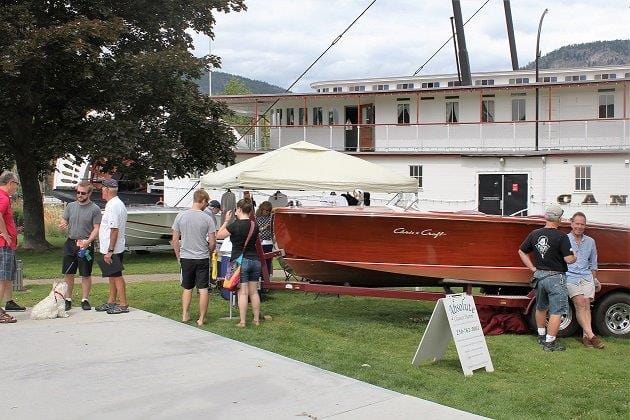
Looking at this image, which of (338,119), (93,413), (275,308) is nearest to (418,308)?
(275,308)

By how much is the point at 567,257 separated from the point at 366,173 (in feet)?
15.1

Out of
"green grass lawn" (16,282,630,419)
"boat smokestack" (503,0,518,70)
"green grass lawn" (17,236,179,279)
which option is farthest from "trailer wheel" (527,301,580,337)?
"boat smokestack" (503,0,518,70)

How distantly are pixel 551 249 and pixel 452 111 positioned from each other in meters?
22.5

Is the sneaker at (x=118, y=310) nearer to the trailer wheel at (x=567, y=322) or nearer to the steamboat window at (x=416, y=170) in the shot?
the trailer wheel at (x=567, y=322)

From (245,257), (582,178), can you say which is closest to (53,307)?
(245,257)

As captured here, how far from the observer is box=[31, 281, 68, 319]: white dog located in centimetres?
929

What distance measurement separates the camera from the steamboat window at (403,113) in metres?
31.1

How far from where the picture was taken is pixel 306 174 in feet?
39.1

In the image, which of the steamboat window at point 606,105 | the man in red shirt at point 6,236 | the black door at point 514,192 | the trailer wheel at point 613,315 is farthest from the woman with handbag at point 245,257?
Answer: the steamboat window at point 606,105

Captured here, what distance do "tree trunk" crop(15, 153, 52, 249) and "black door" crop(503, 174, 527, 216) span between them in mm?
16434

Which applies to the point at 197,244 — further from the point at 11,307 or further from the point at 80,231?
the point at 11,307

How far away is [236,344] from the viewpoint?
7.97 metres

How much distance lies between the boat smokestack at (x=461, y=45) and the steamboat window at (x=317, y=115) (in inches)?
256

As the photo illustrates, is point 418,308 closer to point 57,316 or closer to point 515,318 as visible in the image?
point 515,318
